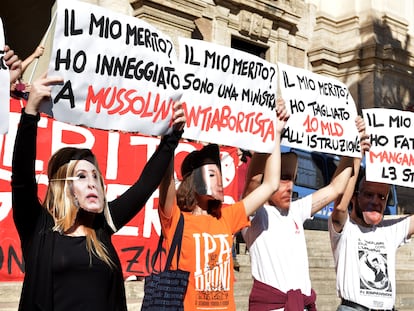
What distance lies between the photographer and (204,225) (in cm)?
327

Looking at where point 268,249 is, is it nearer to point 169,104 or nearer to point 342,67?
point 169,104

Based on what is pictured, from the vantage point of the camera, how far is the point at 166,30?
11.5 m

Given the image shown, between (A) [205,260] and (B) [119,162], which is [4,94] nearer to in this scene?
(A) [205,260]

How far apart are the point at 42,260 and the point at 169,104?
1344 mm

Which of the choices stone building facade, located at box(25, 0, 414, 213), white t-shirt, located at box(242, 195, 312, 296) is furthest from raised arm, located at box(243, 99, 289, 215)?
stone building facade, located at box(25, 0, 414, 213)

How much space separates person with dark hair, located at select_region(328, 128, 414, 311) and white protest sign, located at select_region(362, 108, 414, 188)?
1.23 feet

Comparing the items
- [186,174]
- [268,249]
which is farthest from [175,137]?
[268,249]

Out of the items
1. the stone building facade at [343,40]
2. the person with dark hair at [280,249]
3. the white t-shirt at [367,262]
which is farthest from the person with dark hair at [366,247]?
the stone building facade at [343,40]

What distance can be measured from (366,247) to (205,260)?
1330 millimetres

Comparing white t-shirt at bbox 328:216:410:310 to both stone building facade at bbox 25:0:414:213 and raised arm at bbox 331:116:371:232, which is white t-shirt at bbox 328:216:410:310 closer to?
raised arm at bbox 331:116:371:232

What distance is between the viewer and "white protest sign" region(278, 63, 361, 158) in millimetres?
4367

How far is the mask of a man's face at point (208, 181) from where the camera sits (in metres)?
3.31

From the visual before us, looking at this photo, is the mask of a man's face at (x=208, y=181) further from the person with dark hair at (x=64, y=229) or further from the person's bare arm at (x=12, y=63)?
→ the person's bare arm at (x=12, y=63)

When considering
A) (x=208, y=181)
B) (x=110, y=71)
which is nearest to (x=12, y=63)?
(x=110, y=71)
